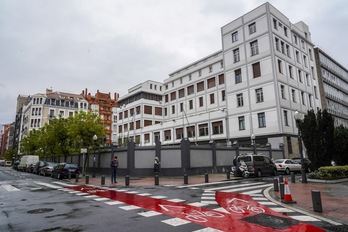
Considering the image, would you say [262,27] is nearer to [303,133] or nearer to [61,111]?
[303,133]

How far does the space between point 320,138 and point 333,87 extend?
123 ft

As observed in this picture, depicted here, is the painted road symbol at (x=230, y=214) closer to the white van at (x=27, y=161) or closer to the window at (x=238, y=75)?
the window at (x=238, y=75)

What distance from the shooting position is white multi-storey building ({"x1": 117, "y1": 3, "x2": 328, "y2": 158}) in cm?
2980

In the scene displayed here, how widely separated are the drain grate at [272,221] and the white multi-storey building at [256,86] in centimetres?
2052

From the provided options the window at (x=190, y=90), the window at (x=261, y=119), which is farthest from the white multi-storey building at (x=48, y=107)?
the window at (x=261, y=119)

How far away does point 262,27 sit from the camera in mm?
31359

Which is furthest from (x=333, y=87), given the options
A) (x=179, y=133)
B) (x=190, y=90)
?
(x=179, y=133)

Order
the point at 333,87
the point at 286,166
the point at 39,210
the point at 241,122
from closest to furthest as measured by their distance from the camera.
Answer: the point at 39,210 → the point at 286,166 → the point at 241,122 → the point at 333,87

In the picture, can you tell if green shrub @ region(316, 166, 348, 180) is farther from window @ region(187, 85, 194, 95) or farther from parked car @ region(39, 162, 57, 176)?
window @ region(187, 85, 194, 95)

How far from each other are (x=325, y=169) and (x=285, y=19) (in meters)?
26.7

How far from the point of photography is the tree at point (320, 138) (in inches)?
622

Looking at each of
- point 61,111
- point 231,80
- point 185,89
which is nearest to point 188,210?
point 231,80

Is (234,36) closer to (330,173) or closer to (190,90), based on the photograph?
(190,90)

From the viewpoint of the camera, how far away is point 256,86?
102ft
